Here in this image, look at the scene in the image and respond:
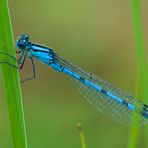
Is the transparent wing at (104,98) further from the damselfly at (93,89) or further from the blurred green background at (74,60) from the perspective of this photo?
the blurred green background at (74,60)

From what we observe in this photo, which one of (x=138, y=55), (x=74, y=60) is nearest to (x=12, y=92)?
(x=138, y=55)

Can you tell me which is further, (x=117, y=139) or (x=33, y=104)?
(x=33, y=104)

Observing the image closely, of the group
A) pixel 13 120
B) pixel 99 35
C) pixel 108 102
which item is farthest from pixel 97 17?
pixel 13 120

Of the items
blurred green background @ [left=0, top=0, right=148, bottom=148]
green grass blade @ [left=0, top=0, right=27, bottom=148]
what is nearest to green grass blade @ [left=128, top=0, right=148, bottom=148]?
green grass blade @ [left=0, top=0, right=27, bottom=148]

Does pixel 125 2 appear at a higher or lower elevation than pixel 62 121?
higher

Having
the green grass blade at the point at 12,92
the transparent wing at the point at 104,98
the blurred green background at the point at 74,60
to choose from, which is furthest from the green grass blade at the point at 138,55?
the blurred green background at the point at 74,60

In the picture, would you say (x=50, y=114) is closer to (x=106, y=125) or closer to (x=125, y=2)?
(x=106, y=125)
